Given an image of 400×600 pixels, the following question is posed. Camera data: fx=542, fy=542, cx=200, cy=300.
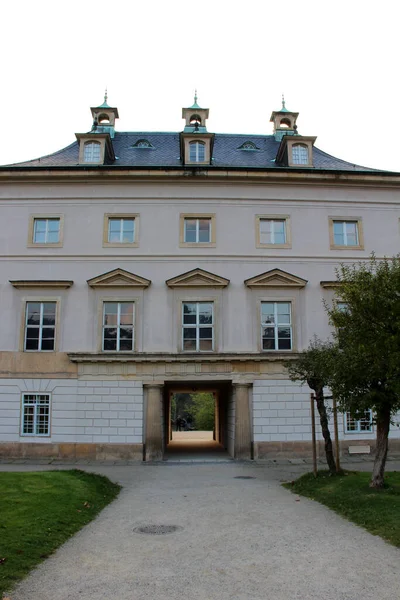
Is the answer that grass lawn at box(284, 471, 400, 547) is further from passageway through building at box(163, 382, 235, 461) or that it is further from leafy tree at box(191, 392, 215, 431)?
leafy tree at box(191, 392, 215, 431)

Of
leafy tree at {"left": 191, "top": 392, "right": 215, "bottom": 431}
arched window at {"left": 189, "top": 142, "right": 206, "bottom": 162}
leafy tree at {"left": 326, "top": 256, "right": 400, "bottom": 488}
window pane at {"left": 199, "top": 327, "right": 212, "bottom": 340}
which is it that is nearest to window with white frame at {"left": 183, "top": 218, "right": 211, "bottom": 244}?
arched window at {"left": 189, "top": 142, "right": 206, "bottom": 162}

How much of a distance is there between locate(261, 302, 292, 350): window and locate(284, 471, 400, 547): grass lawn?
8871mm

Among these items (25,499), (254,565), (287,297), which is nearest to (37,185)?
(287,297)

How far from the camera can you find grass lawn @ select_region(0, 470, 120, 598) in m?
7.28

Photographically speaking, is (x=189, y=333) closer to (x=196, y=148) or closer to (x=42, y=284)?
(x=42, y=284)

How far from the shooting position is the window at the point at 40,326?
78.9 feet

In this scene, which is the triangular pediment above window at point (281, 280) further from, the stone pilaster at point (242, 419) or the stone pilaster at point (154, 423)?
the stone pilaster at point (154, 423)

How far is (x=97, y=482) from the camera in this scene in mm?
14609

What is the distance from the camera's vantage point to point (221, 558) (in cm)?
762

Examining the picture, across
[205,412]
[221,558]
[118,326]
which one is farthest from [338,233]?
[205,412]

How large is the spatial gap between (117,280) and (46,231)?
429cm

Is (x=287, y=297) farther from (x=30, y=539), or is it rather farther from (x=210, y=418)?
(x=210, y=418)

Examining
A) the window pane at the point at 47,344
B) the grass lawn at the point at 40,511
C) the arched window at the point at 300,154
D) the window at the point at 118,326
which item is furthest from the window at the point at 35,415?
the arched window at the point at 300,154

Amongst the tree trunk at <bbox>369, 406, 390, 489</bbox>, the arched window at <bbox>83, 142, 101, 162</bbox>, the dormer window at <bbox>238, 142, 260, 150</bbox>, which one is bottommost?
the tree trunk at <bbox>369, 406, 390, 489</bbox>
